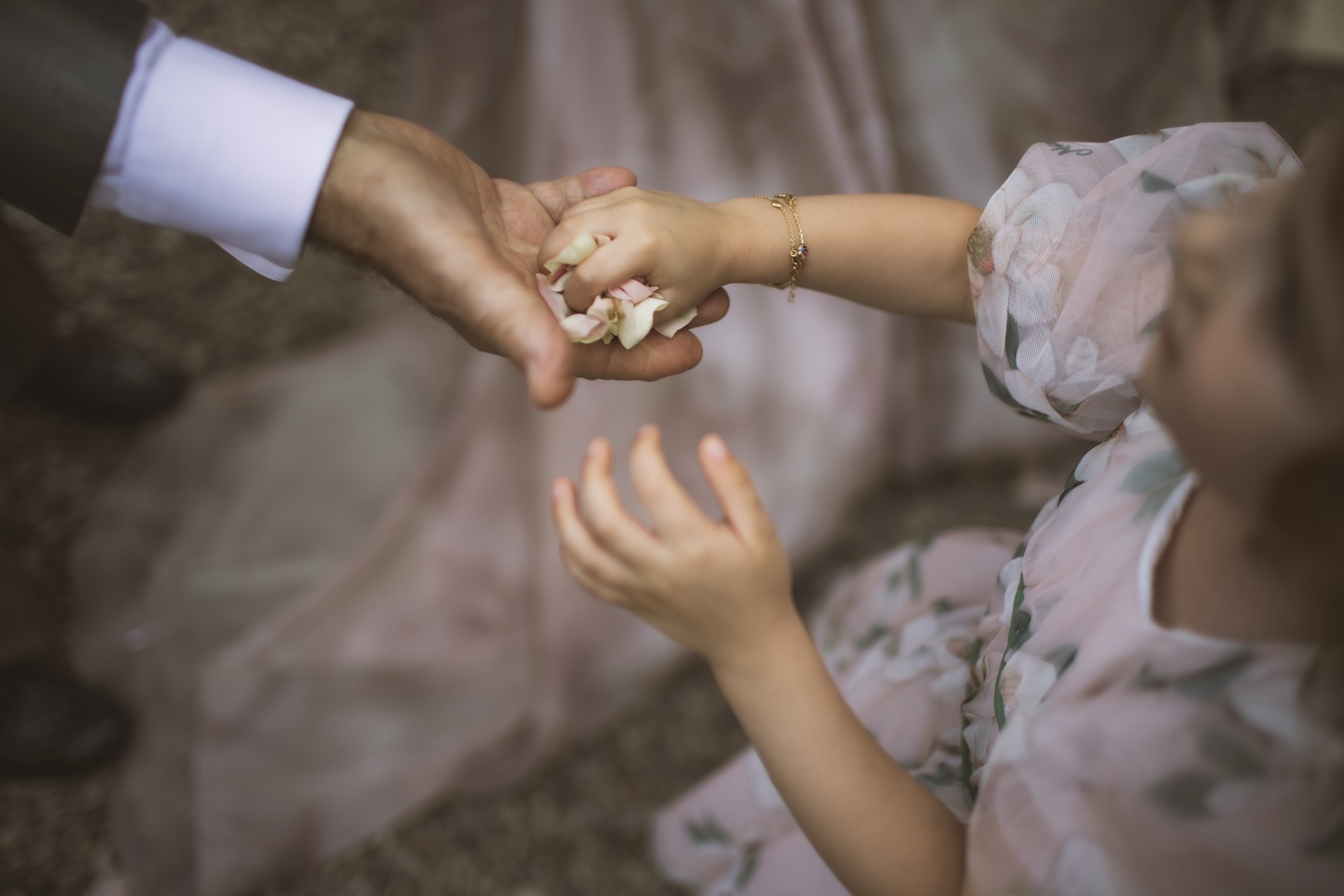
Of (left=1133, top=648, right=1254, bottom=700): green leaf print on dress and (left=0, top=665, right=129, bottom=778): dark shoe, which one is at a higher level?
(left=1133, top=648, right=1254, bottom=700): green leaf print on dress

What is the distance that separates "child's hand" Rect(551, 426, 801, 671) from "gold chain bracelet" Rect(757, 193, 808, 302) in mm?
330

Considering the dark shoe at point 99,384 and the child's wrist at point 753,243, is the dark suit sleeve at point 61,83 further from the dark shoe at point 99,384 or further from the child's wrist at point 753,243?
the dark shoe at point 99,384

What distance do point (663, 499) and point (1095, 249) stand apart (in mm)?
431

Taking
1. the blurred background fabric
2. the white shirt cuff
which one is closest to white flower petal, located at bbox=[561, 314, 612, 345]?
the white shirt cuff

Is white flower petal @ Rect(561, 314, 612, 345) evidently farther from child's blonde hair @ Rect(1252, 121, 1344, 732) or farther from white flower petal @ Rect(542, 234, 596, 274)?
child's blonde hair @ Rect(1252, 121, 1344, 732)

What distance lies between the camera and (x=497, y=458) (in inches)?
51.5

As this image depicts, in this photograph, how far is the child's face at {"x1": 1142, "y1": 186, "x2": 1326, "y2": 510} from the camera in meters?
0.42

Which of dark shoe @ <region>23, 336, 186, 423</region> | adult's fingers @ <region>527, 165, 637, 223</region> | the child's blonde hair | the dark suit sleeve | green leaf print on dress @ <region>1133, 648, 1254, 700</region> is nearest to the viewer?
the child's blonde hair

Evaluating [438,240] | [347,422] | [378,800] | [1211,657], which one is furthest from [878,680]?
[347,422]

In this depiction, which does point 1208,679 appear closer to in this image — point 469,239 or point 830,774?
point 830,774

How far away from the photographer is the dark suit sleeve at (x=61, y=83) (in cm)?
74

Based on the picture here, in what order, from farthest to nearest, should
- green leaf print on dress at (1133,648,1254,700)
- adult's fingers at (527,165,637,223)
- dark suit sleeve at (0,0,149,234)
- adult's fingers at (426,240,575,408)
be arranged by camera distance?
adult's fingers at (527,165,637,223) → dark suit sleeve at (0,0,149,234) → adult's fingers at (426,240,575,408) → green leaf print on dress at (1133,648,1254,700)

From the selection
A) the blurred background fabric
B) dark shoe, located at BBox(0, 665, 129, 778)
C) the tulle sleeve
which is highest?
the tulle sleeve

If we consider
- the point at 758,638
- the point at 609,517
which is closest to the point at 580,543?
the point at 609,517
